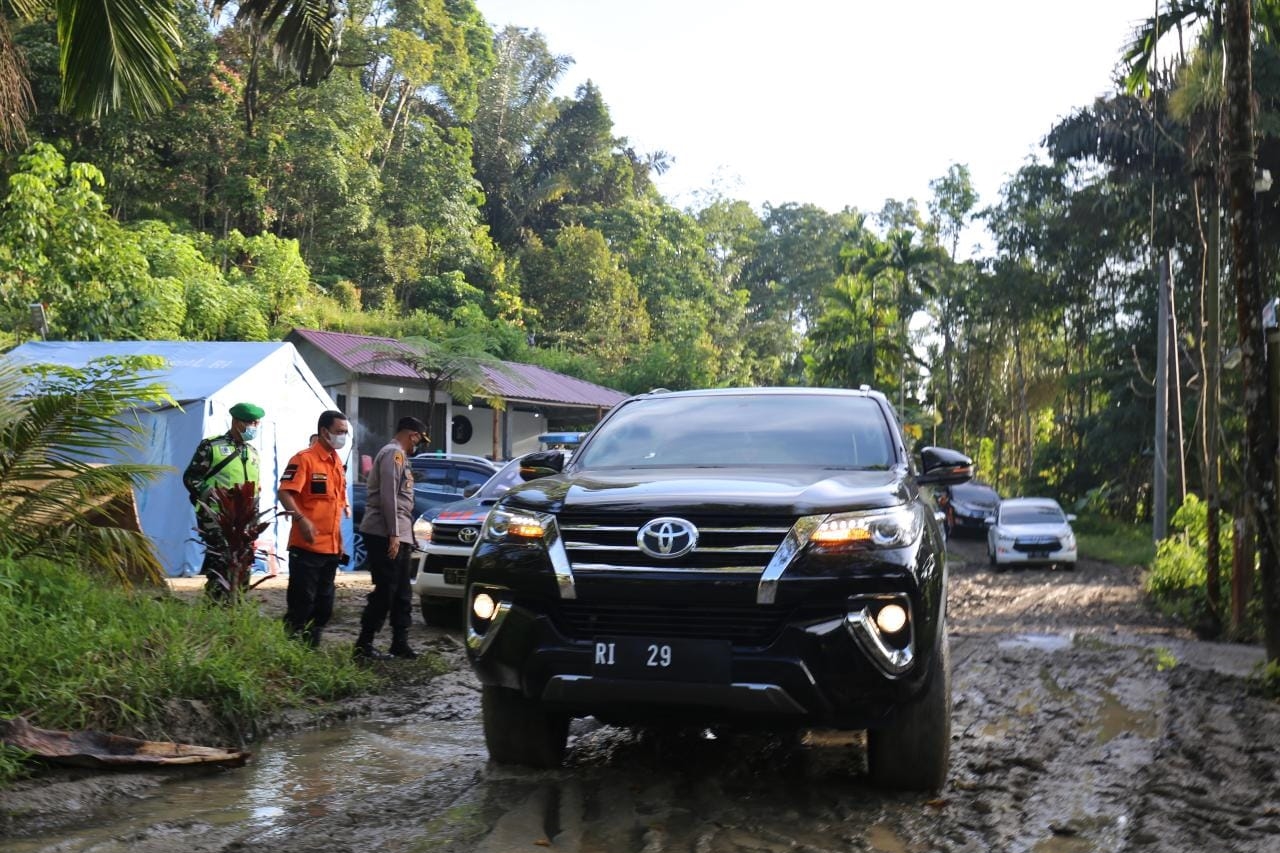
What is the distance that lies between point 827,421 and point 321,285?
34.3 meters

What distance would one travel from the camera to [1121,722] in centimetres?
685

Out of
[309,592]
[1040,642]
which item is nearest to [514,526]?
[309,592]

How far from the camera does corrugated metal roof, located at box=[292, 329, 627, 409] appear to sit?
2522cm

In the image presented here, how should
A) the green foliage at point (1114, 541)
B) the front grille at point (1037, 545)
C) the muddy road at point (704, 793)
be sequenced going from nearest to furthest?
the muddy road at point (704, 793) → the front grille at point (1037, 545) → the green foliage at point (1114, 541)

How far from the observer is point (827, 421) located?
6008mm

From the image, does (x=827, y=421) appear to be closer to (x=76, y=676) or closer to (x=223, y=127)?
(x=76, y=676)

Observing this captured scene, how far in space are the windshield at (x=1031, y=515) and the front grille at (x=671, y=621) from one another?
19.9 meters

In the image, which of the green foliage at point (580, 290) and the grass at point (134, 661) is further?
the green foliage at point (580, 290)

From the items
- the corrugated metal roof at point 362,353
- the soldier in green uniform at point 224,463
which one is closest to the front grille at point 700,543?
the soldier in green uniform at point 224,463

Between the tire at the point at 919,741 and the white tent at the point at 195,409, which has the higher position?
the white tent at the point at 195,409

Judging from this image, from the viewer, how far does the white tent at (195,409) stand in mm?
13086

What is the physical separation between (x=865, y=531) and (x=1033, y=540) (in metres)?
19.2

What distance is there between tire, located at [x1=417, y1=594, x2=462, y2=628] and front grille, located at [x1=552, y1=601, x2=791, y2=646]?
20.8ft

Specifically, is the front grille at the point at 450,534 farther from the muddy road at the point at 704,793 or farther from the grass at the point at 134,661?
the muddy road at the point at 704,793
